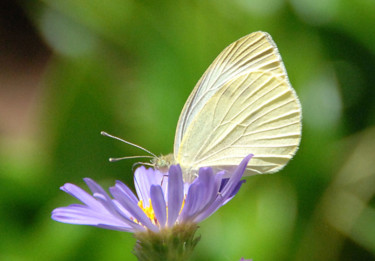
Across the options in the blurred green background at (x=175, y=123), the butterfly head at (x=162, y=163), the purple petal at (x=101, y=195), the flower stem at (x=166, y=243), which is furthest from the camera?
the blurred green background at (x=175, y=123)

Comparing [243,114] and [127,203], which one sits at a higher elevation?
[243,114]

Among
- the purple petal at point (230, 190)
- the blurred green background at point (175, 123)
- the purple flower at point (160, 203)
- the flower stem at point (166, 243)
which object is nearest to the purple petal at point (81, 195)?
the purple flower at point (160, 203)

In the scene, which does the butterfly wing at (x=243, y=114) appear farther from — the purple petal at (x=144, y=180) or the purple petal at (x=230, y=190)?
the purple petal at (x=230, y=190)

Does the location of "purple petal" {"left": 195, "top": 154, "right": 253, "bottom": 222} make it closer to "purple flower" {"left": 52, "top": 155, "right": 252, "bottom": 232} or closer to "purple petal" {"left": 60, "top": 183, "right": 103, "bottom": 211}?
"purple flower" {"left": 52, "top": 155, "right": 252, "bottom": 232}

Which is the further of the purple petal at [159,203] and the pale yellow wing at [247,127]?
the pale yellow wing at [247,127]

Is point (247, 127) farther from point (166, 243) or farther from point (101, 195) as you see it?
point (101, 195)

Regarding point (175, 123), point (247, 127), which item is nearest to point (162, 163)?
point (247, 127)

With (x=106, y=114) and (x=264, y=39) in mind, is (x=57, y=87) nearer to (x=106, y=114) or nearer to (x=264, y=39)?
(x=106, y=114)
